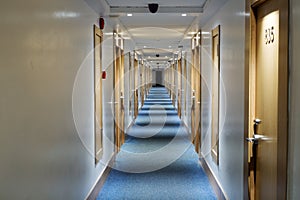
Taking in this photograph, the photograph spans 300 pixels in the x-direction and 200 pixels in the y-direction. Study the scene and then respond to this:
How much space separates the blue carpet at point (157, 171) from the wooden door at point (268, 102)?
1884 millimetres

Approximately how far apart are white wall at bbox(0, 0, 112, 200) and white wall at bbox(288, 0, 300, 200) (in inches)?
57.3

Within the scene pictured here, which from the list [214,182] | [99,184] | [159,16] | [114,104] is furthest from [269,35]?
[114,104]

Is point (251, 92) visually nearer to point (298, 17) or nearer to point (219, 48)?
point (298, 17)

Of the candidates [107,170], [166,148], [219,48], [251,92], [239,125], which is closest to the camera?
[251,92]

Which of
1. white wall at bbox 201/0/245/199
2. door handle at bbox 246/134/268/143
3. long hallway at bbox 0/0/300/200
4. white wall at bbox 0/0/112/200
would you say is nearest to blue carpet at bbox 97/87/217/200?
long hallway at bbox 0/0/300/200

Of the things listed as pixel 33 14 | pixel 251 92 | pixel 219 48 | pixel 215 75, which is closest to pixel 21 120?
pixel 33 14

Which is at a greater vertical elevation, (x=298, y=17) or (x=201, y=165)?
(x=298, y=17)

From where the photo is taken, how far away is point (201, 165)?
651cm

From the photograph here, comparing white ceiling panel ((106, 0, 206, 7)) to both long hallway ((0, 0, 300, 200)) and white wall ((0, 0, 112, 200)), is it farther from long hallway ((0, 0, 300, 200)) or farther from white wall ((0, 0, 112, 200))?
white wall ((0, 0, 112, 200))

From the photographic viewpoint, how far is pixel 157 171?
612 centimetres

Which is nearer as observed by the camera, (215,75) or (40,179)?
(40,179)

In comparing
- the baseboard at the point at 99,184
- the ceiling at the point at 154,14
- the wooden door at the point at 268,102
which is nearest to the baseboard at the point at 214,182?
the wooden door at the point at 268,102

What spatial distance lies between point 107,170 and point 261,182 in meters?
3.21

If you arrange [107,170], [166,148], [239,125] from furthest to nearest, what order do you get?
[166,148], [107,170], [239,125]
